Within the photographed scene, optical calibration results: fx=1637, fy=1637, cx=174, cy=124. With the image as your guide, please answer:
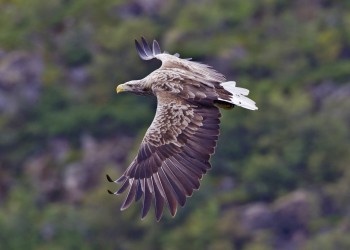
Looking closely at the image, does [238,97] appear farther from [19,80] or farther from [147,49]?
[19,80]

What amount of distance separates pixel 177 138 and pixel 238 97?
3.65 feet

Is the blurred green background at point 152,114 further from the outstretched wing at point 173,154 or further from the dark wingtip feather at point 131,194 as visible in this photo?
the dark wingtip feather at point 131,194

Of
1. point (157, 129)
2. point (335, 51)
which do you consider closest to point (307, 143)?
point (335, 51)

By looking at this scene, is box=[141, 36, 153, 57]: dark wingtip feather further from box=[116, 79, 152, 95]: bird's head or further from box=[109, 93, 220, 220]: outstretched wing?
box=[109, 93, 220, 220]: outstretched wing

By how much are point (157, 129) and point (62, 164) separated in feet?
138

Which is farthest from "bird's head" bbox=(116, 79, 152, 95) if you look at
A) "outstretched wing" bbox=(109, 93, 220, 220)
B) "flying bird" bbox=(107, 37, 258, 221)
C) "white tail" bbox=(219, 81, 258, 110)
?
"white tail" bbox=(219, 81, 258, 110)

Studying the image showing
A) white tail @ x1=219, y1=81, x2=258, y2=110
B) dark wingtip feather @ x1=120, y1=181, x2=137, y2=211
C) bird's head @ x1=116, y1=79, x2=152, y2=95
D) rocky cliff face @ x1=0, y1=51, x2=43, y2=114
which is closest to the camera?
dark wingtip feather @ x1=120, y1=181, x2=137, y2=211

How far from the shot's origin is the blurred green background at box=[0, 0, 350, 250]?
60.9 m

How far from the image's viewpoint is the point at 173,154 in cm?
2195

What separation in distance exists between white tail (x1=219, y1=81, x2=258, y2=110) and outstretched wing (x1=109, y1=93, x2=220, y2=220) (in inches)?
12.8

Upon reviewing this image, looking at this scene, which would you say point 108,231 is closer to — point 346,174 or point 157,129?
point 346,174

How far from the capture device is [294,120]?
6594 centimetres

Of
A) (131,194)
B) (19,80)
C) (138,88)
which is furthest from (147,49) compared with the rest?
(19,80)

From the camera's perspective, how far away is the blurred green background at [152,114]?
60.9m
